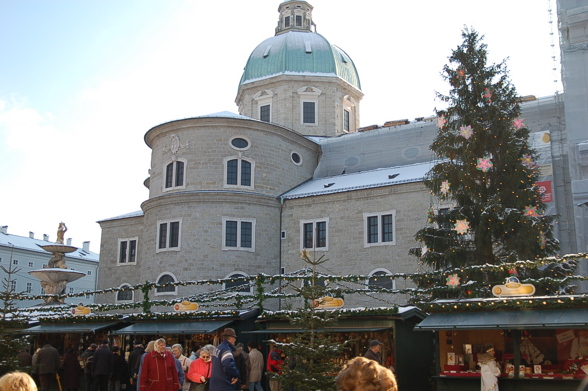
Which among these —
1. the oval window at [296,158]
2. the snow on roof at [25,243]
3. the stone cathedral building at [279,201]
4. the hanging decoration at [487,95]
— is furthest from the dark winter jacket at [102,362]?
the snow on roof at [25,243]

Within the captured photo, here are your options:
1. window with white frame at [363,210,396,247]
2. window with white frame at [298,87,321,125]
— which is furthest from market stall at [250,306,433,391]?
window with white frame at [298,87,321,125]

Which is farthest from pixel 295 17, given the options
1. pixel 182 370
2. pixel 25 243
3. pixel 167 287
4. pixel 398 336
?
pixel 182 370

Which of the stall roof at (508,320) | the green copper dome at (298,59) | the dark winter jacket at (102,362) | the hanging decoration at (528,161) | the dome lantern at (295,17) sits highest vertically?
the dome lantern at (295,17)

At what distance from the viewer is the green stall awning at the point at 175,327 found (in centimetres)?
1816

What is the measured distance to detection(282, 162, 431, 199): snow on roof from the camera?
32.2m

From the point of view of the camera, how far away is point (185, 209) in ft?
110

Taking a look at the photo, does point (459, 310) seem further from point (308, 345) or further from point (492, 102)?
point (492, 102)

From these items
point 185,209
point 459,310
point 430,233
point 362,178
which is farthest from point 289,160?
point 459,310

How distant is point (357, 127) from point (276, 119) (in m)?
6.19

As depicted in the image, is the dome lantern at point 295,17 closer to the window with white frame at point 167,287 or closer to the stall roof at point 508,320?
the window with white frame at point 167,287

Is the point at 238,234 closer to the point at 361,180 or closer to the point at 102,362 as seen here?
the point at 361,180

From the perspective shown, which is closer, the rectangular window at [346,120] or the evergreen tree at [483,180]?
the evergreen tree at [483,180]

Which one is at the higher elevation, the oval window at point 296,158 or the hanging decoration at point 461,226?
the oval window at point 296,158

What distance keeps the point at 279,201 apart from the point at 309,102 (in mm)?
10473
